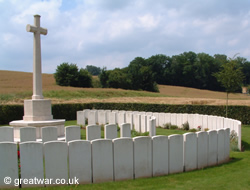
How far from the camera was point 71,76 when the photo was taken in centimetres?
5162

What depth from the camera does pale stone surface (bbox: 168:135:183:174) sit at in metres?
6.02

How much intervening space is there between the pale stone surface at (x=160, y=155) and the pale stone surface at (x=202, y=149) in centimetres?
105

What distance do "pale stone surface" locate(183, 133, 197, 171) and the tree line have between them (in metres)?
Answer: 51.4

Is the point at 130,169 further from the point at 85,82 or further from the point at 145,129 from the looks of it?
the point at 85,82

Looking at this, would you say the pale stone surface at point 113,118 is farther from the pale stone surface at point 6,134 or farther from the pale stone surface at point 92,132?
the pale stone surface at point 6,134

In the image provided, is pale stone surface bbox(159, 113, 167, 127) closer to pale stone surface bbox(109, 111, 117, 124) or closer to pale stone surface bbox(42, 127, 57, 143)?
pale stone surface bbox(109, 111, 117, 124)

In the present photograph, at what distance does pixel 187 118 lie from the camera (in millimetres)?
15398

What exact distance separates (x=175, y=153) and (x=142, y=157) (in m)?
0.87


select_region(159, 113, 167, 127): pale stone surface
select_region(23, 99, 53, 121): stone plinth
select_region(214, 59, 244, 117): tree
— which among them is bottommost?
select_region(159, 113, 167, 127): pale stone surface

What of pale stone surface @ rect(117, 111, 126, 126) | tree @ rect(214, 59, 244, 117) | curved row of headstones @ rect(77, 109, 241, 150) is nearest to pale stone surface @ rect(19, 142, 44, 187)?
curved row of headstones @ rect(77, 109, 241, 150)

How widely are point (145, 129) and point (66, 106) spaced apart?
37.5ft

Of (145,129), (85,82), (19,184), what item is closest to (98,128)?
(19,184)

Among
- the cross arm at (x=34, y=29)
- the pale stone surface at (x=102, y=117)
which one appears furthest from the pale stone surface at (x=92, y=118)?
the cross arm at (x=34, y=29)

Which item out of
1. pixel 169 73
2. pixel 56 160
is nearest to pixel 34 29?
pixel 56 160
